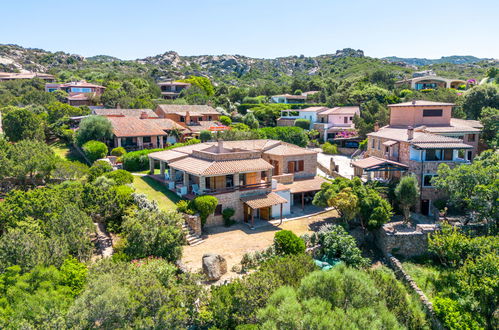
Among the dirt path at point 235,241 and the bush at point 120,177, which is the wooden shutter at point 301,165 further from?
the bush at point 120,177

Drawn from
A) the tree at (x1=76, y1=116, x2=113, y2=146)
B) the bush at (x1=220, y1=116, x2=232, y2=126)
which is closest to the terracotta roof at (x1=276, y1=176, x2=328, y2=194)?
the tree at (x1=76, y1=116, x2=113, y2=146)

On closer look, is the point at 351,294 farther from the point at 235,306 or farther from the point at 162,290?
the point at 162,290

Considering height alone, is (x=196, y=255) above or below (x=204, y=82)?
below

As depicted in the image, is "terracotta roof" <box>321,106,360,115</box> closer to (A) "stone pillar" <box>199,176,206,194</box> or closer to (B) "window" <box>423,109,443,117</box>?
(B) "window" <box>423,109,443,117</box>

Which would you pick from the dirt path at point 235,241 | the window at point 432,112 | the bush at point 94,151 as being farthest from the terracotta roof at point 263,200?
the window at point 432,112

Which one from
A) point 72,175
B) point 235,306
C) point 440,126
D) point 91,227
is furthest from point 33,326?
point 440,126

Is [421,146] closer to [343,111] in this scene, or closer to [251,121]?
[343,111]

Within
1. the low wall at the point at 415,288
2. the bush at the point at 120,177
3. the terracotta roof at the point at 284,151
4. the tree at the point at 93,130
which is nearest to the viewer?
the low wall at the point at 415,288
